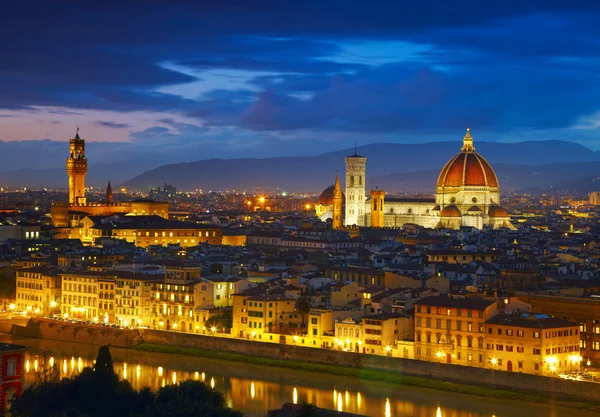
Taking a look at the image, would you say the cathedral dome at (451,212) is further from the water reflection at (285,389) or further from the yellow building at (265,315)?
the water reflection at (285,389)

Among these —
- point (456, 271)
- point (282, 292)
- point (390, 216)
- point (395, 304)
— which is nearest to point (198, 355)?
point (282, 292)

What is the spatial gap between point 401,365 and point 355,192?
6694 centimetres

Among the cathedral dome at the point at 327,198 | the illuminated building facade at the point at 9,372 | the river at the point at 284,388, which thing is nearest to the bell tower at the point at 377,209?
the cathedral dome at the point at 327,198

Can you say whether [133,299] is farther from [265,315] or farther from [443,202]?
[443,202]

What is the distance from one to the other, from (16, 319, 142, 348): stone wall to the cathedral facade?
54818 millimetres

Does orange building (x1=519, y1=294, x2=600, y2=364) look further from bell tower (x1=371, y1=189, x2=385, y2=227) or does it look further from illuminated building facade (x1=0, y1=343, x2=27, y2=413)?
bell tower (x1=371, y1=189, x2=385, y2=227)

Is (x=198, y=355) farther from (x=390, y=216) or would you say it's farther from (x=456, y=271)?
(x=390, y=216)

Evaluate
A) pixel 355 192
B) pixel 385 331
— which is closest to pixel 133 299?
pixel 385 331

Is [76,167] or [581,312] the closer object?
[581,312]

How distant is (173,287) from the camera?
44.6m

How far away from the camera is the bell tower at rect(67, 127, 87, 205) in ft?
318

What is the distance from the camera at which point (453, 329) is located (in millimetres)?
36219

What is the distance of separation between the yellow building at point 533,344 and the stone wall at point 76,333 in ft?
42.9

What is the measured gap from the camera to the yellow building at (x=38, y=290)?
49.4 m
